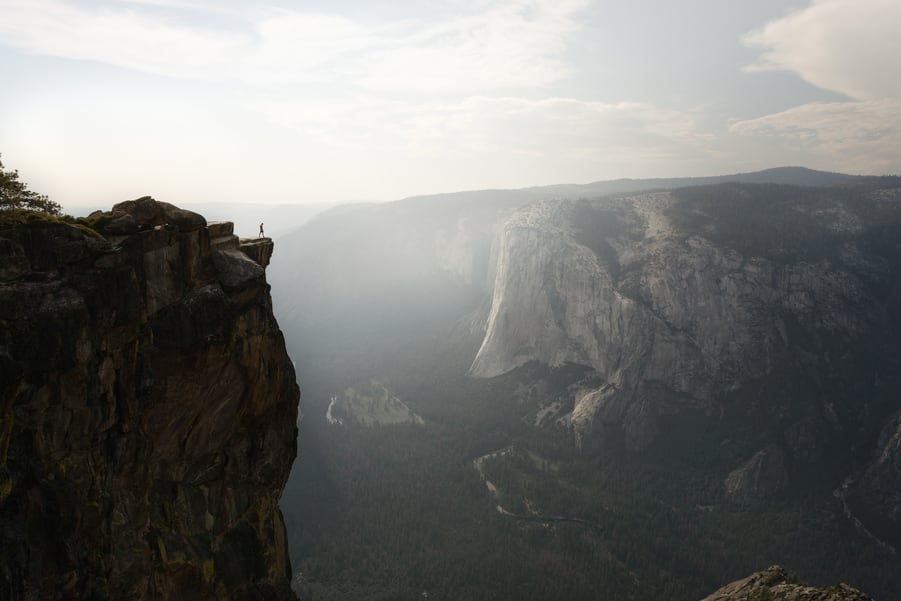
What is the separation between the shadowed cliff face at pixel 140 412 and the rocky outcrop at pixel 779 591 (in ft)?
129

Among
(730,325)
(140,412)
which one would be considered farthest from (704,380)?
(140,412)

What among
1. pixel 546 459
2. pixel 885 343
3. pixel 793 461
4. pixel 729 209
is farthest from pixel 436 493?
pixel 729 209

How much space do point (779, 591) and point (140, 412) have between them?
50.6 meters

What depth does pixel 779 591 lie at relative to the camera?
46562 mm

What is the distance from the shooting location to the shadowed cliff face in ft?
57.8

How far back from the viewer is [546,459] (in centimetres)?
11731

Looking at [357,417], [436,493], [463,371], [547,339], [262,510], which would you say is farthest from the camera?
→ [463,371]

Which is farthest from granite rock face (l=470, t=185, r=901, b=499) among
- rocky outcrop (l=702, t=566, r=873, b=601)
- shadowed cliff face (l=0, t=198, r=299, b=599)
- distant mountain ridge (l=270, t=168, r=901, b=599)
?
shadowed cliff face (l=0, t=198, r=299, b=599)

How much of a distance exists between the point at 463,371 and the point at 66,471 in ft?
483

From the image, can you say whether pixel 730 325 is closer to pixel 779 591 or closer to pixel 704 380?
pixel 704 380

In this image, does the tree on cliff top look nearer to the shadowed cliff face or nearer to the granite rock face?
the shadowed cliff face

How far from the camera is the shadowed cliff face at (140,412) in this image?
693 inches

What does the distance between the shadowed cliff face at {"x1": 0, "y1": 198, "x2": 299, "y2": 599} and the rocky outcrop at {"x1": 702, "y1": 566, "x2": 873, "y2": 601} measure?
3944 centimetres

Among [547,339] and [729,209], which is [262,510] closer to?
[547,339]
